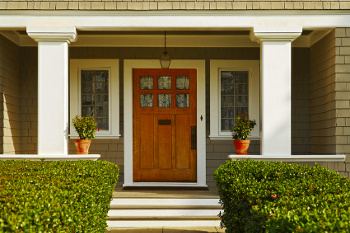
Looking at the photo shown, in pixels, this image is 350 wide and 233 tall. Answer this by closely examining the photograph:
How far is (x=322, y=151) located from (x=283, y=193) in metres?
4.13

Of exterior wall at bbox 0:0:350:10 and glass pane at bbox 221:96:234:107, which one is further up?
exterior wall at bbox 0:0:350:10

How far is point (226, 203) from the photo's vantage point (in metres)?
4.80

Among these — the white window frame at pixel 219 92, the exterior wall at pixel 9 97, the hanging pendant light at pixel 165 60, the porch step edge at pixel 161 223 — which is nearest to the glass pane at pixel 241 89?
the white window frame at pixel 219 92

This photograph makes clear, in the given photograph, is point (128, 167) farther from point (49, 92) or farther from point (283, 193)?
point (283, 193)

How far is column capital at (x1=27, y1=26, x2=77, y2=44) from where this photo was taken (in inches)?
265

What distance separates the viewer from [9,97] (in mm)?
7797

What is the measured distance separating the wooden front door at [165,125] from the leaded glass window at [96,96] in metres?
0.56

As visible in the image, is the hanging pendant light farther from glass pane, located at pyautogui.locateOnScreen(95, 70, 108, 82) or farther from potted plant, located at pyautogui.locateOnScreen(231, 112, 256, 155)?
potted plant, located at pyautogui.locateOnScreen(231, 112, 256, 155)

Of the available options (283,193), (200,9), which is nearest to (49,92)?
(200,9)

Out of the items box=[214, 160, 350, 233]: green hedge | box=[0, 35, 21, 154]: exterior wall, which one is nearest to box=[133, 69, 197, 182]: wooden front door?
box=[0, 35, 21, 154]: exterior wall

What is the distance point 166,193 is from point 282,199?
397cm

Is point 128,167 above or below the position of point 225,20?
below

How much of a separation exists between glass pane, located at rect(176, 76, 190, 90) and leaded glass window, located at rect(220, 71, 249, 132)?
26.2 inches

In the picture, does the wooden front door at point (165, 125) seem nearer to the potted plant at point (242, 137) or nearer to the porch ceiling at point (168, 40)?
the porch ceiling at point (168, 40)
